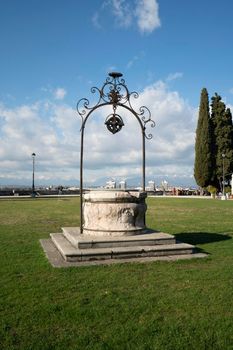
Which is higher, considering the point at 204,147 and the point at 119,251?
the point at 204,147

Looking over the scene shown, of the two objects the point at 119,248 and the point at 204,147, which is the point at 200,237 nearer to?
the point at 119,248

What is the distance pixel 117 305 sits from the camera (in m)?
5.02

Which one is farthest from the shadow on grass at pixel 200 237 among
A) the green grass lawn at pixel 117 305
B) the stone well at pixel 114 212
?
the green grass lawn at pixel 117 305

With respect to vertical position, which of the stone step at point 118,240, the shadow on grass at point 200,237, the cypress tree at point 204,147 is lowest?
the shadow on grass at point 200,237

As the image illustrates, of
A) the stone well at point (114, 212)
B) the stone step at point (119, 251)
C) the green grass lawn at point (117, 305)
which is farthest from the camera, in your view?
the stone well at point (114, 212)

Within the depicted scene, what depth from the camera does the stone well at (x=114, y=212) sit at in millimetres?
8828

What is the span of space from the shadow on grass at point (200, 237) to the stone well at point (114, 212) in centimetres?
186

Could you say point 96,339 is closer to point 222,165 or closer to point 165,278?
point 165,278

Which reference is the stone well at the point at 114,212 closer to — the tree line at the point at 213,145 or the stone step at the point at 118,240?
the stone step at the point at 118,240

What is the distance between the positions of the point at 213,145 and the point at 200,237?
126 feet

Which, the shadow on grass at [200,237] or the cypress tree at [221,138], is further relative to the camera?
the cypress tree at [221,138]

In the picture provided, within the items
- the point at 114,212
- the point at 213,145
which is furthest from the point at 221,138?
the point at 114,212

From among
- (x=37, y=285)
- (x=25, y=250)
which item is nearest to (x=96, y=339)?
(x=37, y=285)

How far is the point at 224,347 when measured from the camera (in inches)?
150
